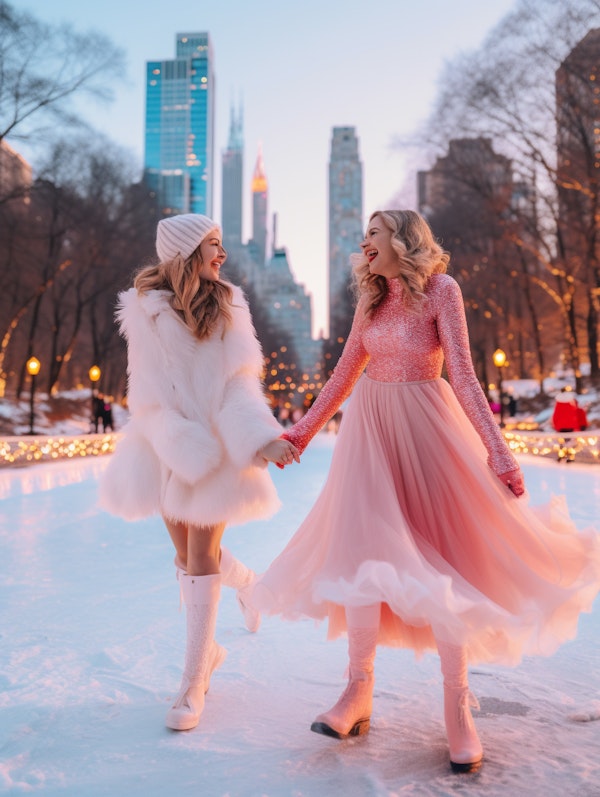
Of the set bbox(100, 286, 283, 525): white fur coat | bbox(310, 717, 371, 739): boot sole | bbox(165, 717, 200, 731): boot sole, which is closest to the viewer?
bbox(310, 717, 371, 739): boot sole

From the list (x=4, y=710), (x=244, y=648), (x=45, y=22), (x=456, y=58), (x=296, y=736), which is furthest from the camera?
(x=456, y=58)

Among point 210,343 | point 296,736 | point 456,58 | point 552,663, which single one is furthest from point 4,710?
point 456,58

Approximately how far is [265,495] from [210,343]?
0.66 meters

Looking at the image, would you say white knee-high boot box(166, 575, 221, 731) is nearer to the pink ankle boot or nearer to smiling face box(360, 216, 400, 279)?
the pink ankle boot

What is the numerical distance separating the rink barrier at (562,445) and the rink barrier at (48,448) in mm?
9056

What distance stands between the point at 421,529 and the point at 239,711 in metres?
1.04

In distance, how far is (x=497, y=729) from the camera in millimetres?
2818

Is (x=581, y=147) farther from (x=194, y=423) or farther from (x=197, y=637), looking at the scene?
(x=197, y=637)

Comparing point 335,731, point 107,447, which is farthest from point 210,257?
point 107,447

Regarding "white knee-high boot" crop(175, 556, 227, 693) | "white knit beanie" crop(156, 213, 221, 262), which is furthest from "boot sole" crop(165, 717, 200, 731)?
"white knit beanie" crop(156, 213, 221, 262)

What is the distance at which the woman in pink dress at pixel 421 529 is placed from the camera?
246 centimetres

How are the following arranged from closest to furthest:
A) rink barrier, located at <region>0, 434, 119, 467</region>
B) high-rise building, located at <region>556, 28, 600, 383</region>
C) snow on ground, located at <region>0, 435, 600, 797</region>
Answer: snow on ground, located at <region>0, 435, 600, 797</region>, rink barrier, located at <region>0, 434, 119, 467</region>, high-rise building, located at <region>556, 28, 600, 383</region>

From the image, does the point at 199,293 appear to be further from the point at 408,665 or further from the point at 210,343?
the point at 408,665

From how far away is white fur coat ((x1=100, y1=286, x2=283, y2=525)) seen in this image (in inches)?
121
